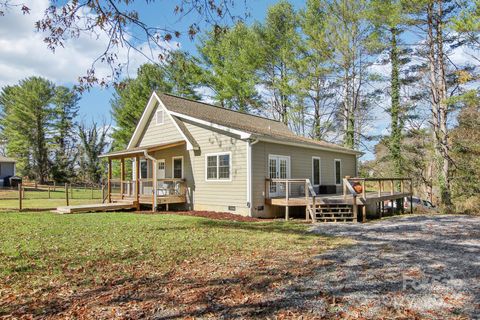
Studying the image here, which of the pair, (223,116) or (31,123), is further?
(31,123)

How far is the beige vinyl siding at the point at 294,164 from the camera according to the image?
12.9 m

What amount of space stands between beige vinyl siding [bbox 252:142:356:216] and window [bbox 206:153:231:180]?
1.28 m

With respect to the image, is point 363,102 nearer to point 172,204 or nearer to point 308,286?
point 172,204

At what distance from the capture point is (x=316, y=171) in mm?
16984

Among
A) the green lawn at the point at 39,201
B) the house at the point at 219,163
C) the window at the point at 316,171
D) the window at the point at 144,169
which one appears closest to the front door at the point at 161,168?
the house at the point at 219,163

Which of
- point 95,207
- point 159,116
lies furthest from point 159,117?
point 95,207

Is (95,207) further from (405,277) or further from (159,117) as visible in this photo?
(405,277)

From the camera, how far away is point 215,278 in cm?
464

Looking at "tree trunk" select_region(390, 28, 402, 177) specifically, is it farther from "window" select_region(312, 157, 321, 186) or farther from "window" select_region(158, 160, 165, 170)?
"window" select_region(158, 160, 165, 170)

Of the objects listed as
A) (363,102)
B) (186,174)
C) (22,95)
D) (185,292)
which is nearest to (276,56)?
(363,102)

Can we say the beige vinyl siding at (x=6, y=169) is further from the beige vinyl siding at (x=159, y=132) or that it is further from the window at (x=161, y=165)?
the window at (x=161, y=165)

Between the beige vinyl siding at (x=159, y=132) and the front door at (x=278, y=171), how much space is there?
14.8 ft

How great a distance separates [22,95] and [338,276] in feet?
136

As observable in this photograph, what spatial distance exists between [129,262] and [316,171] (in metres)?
12.9
